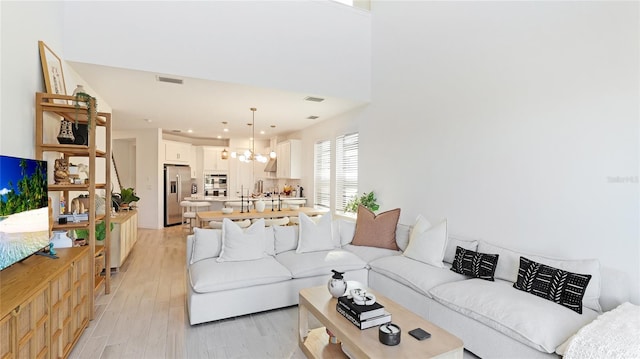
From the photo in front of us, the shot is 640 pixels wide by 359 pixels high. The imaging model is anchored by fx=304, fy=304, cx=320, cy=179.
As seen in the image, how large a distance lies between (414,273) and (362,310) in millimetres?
1225

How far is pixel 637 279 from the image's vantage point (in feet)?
7.51

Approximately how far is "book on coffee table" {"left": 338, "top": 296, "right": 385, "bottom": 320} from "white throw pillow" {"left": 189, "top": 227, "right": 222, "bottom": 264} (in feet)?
6.01

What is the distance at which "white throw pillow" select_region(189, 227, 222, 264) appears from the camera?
334 cm

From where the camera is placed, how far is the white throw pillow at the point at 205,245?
3.34 metres

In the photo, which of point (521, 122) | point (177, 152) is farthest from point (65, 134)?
point (177, 152)

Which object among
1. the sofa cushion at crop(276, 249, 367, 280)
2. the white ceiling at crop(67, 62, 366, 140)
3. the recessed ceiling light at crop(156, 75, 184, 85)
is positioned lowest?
the sofa cushion at crop(276, 249, 367, 280)

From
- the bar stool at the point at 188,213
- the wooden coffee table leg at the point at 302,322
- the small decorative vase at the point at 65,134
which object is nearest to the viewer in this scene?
the wooden coffee table leg at the point at 302,322

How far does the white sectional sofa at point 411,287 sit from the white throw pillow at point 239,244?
3.7 inches

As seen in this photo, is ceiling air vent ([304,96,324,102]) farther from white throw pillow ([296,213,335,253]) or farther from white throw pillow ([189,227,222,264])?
white throw pillow ([189,227,222,264])

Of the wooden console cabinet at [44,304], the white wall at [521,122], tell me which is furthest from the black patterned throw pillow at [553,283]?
the wooden console cabinet at [44,304]

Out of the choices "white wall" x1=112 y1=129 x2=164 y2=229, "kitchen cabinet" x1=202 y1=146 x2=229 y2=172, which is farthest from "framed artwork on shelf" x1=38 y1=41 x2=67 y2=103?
"kitchen cabinet" x1=202 y1=146 x2=229 y2=172

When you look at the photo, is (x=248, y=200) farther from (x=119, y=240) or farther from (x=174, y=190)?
(x=174, y=190)

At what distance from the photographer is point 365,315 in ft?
6.63

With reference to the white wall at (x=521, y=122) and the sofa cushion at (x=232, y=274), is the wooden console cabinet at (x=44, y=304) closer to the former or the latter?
the sofa cushion at (x=232, y=274)
